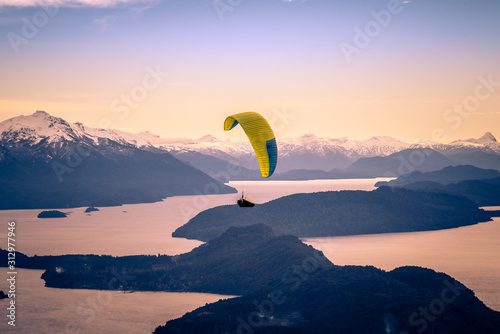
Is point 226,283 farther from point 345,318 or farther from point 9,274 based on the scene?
point 9,274

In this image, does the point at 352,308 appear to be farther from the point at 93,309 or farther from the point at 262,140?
the point at 93,309

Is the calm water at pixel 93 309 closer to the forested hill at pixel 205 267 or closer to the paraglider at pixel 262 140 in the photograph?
the forested hill at pixel 205 267

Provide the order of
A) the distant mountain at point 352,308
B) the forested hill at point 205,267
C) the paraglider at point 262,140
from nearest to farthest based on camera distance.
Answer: the paraglider at point 262,140, the distant mountain at point 352,308, the forested hill at point 205,267

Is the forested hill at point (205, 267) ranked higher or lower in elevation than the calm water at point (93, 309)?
higher

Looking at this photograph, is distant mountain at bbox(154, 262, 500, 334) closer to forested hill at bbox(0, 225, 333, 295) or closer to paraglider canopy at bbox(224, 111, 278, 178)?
forested hill at bbox(0, 225, 333, 295)

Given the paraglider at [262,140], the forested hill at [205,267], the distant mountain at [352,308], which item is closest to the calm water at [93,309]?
the forested hill at [205,267]

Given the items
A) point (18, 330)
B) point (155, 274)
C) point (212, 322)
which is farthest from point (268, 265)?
point (18, 330)

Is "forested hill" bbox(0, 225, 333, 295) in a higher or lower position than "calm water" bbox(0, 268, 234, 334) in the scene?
higher

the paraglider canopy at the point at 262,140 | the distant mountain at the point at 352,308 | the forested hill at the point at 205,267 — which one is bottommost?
the distant mountain at the point at 352,308

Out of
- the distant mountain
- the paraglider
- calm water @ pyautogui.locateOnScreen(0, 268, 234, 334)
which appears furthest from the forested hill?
the paraglider
